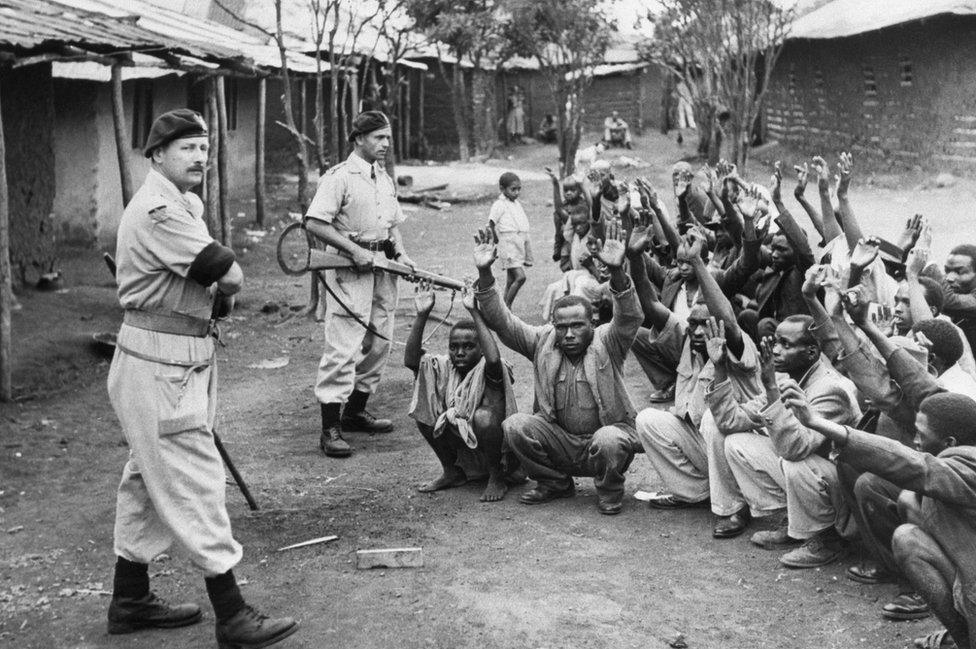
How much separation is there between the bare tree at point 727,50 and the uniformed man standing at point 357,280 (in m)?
13.8

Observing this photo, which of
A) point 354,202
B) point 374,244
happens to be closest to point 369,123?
point 354,202

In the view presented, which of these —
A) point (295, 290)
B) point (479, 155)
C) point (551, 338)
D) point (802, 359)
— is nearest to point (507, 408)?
point (551, 338)

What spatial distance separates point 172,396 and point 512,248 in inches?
269

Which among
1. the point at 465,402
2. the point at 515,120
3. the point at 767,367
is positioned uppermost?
the point at 515,120

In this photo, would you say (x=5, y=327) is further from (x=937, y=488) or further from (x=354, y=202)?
(x=937, y=488)

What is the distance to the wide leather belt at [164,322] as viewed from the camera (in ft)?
14.7

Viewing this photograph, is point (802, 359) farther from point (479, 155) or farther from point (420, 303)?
point (479, 155)

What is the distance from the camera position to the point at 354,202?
7266 mm

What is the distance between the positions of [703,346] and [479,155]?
24.7 m

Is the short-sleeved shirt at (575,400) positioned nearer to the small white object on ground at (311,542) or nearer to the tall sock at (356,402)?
the small white object on ground at (311,542)

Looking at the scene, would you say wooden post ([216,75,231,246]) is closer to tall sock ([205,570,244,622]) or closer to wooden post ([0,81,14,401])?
wooden post ([0,81,14,401])

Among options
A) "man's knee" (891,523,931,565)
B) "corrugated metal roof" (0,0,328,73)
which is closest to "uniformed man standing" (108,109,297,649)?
"man's knee" (891,523,931,565)

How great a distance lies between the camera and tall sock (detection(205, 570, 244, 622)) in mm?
4340

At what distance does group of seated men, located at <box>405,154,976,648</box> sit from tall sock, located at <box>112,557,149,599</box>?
6.55ft
